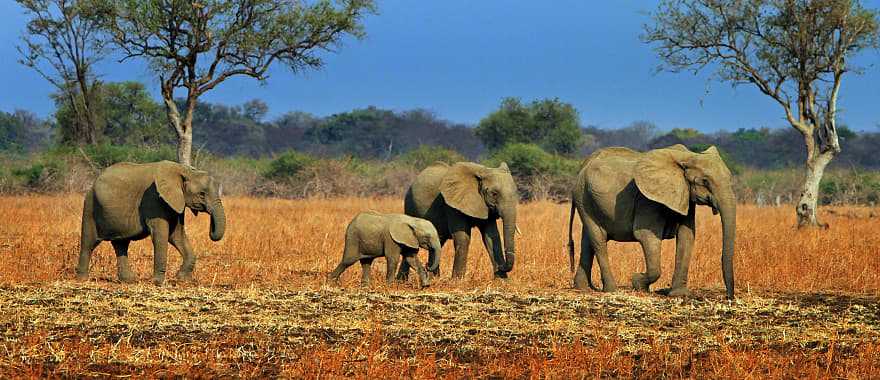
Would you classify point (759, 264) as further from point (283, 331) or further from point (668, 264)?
point (283, 331)

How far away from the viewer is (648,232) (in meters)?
12.2

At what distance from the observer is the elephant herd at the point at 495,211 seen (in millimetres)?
11961

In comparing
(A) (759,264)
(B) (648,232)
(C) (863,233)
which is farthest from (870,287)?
(C) (863,233)

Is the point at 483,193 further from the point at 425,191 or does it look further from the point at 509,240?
the point at 425,191

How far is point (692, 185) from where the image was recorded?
12.0 meters

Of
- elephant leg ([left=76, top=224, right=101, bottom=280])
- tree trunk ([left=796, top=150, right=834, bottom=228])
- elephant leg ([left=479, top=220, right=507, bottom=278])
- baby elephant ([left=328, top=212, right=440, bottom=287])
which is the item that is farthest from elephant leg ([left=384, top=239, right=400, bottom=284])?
tree trunk ([left=796, top=150, right=834, bottom=228])

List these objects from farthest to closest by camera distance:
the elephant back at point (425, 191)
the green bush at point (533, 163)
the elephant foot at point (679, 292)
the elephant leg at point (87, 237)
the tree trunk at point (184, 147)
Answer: the green bush at point (533, 163), the tree trunk at point (184, 147), the elephant back at point (425, 191), the elephant leg at point (87, 237), the elephant foot at point (679, 292)

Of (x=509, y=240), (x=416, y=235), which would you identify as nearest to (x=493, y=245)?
(x=509, y=240)

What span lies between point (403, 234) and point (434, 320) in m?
3.18

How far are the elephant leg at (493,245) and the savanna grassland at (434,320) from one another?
345 millimetres

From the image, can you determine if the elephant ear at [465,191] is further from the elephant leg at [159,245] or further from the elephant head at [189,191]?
the elephant leg at [159,245]

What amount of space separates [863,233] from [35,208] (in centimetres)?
1898

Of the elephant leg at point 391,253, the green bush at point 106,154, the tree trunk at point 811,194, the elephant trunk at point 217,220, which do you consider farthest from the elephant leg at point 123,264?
the green bush at point 106,154

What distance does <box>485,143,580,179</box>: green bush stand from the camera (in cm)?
4334
